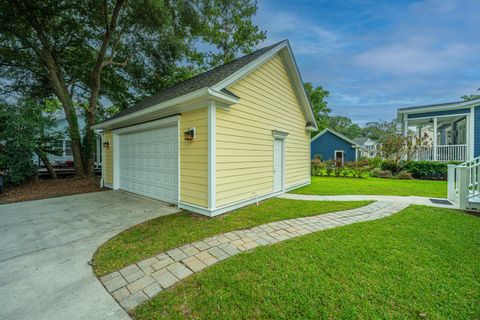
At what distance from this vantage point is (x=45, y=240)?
3.62m

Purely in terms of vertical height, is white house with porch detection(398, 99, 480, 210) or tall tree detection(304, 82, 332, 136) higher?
tall tree detection(304, 82, 332, 136)

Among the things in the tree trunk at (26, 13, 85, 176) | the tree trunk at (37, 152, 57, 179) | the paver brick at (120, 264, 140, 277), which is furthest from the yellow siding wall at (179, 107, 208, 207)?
the tree trunk at (37, 152, 57, 179)

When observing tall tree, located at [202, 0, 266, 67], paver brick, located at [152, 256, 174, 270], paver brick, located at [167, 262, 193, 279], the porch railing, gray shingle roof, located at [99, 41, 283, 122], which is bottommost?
paver brick, located at [167, 262, 193, 279]

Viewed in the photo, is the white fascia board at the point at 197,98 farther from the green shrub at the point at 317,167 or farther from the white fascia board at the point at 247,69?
the green shrub at the point at 317,167

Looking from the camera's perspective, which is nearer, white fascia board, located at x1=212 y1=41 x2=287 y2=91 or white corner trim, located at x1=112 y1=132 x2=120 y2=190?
white fascia board, located at x1=212 y1=41 x2=287 y2=91

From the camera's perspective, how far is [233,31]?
54.6 ft

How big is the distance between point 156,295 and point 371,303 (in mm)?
2277

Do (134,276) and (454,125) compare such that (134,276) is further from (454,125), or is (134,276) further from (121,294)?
(454,125)

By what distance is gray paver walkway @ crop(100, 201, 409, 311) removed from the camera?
2.27 meters

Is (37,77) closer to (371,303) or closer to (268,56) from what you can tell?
(268,56)

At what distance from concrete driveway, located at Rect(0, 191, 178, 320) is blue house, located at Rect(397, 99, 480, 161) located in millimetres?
15488

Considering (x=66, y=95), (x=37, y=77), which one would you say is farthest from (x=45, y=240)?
(x=37, y=77)

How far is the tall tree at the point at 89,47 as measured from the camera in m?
9.70

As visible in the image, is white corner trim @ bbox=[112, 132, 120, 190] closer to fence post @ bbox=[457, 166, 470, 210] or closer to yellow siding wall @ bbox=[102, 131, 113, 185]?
yellow siding wall @ bbox=[102, 131, 113, 185]
